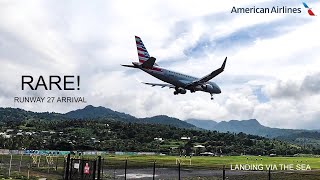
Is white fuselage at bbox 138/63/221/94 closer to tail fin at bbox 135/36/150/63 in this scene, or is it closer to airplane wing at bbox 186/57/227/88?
airplane wing at bbox 186/57/227/88

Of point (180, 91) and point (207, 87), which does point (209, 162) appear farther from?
point (180, 91)

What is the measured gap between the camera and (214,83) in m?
51.9

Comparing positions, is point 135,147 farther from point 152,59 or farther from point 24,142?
point 152,59

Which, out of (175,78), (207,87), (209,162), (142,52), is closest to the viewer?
(175,78)

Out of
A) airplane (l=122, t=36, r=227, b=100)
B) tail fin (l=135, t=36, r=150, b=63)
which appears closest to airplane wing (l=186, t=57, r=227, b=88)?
airplane (l=122, t=36, r=227, b=100)

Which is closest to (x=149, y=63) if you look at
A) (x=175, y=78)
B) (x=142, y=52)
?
(x=175, y=78)

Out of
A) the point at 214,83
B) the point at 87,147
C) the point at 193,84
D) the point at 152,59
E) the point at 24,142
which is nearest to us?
the point at 152,59

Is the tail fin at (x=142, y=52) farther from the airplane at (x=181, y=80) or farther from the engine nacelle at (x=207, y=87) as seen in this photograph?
the engine nacelle at (x=207, y=87)

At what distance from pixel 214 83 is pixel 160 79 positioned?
7375 mm

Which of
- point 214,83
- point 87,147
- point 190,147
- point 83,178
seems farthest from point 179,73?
point 190,147

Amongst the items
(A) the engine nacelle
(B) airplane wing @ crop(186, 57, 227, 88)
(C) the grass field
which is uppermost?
(B) airplane wing @ crop(186, 57, 227, 88)

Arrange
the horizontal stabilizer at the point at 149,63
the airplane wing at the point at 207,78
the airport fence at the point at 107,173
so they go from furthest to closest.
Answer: the airplane wing at the point at 207,78
the horizontal stabilizer at the point at 149,63
the airport fence at the point at 107,173

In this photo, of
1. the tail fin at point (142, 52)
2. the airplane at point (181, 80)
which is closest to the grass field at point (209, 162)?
the airplane at point (181, 80)

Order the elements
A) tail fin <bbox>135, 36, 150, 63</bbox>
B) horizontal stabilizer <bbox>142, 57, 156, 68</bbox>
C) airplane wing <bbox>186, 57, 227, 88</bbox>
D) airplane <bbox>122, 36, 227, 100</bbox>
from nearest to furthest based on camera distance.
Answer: horizontal stabilizer <bbox>142, 57, 156, 68</bbox> → airplane wing <bbox>186, 57, 227, 88</bbox> → airplane <bbox>122, 36, 227, 100</bbox> → tail fin <bbox>135, 36, 150, 63</bbox>
